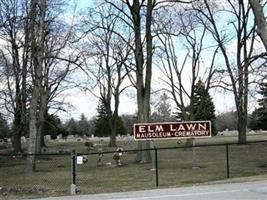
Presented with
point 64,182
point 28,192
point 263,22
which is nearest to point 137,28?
point 263,22

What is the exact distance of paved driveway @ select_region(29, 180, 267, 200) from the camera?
42.6 feet

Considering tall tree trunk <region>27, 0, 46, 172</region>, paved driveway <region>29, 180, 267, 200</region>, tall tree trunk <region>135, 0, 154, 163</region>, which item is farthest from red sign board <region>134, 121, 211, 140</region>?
tall tree trunk <region>135, 0, 154, 163</region>

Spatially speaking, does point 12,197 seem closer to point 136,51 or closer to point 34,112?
point 34,112

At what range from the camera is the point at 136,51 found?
110 ft

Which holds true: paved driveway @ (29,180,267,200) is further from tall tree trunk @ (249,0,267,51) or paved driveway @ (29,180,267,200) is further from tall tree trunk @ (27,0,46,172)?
tall tree trunk @ (27,0,46,172)

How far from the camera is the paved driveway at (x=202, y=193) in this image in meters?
13.0

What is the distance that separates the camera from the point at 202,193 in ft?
45.7

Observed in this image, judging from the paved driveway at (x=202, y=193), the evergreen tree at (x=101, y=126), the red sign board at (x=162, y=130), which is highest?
the evergreen tree at (x=101, y=126)

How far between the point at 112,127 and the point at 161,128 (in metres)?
50.2

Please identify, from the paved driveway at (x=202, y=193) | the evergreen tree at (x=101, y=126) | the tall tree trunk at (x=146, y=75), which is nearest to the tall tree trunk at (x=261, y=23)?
the paved driveway at (x=202, y=193)

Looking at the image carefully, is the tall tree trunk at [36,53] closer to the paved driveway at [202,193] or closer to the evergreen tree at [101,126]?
the paved driveway at [202,193]

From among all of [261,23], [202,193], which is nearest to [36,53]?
[261,23]

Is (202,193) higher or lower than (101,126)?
lower

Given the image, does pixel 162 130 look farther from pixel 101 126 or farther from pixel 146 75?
pixel 101 126
